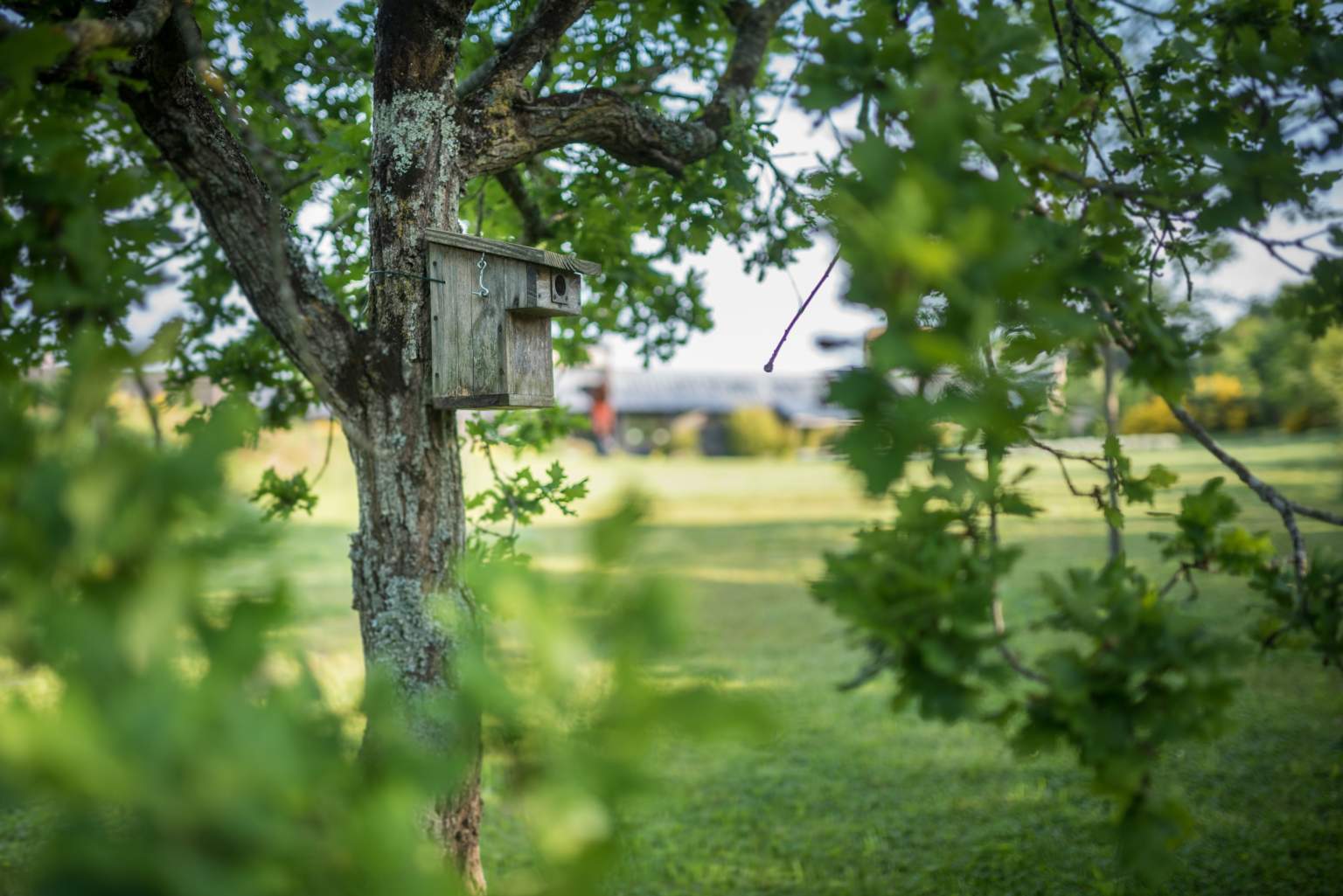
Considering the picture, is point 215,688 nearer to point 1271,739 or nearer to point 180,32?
point 180,32

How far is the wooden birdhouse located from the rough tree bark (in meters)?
0.07

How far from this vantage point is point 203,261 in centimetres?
405

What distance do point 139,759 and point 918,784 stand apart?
4793 mm

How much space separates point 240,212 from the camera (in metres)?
2.64

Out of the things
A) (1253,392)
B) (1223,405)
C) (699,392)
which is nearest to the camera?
(1253,392)

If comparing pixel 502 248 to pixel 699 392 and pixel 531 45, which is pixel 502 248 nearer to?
pixel 531 45

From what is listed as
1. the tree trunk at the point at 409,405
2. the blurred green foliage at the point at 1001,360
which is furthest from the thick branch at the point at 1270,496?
the tree trunk at the point at 409,405

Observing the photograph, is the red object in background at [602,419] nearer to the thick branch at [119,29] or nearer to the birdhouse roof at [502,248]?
the birdhouse roof at [502,248]

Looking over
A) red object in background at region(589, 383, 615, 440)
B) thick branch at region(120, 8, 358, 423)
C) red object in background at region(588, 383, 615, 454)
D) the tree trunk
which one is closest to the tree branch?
the tree trunk

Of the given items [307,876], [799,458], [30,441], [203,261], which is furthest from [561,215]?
[799,458]

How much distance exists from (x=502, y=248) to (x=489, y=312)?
0.20m

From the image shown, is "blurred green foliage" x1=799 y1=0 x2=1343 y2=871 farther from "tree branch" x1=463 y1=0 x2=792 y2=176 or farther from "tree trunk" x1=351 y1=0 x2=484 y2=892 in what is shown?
"tree trunk" x1=351 y1=0 x2=484 y2=892

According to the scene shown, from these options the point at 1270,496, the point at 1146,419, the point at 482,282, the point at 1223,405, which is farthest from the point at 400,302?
the point at 1223,405

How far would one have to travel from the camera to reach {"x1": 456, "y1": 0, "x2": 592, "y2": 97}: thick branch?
2.90 meters
